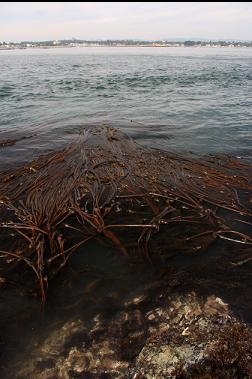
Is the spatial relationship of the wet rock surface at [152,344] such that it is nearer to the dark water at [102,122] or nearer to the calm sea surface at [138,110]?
the dark water at [102,122]

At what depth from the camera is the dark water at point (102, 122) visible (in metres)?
3.46

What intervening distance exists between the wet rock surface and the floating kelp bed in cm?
76

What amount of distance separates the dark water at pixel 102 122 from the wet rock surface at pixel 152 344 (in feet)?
0.59

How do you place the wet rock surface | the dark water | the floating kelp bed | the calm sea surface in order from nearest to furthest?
the wet rock surface, the dark water, the floating kelp bed, the calm sea surface

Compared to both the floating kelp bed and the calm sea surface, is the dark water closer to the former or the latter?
the calm sea surface

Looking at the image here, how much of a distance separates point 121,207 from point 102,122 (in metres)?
6.50

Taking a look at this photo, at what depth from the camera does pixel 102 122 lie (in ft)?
36.6

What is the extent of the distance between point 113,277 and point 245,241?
6.60ft

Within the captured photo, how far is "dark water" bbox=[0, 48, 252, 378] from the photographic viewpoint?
346cm

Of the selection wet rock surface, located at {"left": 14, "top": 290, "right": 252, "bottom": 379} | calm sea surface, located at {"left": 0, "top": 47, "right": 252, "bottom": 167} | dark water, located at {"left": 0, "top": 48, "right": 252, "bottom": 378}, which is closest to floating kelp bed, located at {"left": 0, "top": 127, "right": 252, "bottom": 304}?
dark water, located at {"left": 0, "top": 48, "right": 252, "bottom": 378}

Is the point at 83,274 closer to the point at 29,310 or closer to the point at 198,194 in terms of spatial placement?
the point at 29,310

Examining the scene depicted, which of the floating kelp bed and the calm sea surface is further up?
the calm sea surface

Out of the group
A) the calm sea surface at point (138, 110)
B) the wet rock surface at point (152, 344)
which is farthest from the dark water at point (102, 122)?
the wet rock surface at point (152, 344)

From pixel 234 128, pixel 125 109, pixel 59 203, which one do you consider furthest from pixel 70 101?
pixel 59 203
